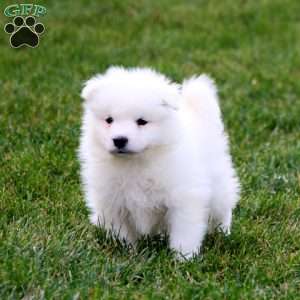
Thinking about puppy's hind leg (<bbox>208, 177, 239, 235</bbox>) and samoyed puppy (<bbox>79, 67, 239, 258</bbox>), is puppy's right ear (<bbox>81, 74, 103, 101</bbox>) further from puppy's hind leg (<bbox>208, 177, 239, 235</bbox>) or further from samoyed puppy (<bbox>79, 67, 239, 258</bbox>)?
puppy's hind leg (<bbox>208, 177, 239, 235</bbox>)

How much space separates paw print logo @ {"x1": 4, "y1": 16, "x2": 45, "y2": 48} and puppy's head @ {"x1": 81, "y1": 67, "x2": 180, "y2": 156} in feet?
1.74

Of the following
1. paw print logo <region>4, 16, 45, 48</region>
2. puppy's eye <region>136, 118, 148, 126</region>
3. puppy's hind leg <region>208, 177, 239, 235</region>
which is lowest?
puppy's hind leg <region>208, 177, 239, 235</region>

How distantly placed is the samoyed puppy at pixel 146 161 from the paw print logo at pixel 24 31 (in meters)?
0.50

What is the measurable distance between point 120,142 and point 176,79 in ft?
14.0

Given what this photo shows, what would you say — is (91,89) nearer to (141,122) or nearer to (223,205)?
(141,122)

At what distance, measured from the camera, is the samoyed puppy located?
4.64 metres

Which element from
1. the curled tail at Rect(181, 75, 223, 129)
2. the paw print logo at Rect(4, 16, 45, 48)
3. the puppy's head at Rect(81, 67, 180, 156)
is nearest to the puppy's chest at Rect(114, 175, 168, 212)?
the puppy's head at Rect(81, 67, 180, 156)

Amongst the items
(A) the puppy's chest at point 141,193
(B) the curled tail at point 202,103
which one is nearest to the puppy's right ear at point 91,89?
Answer: (A) the puppy's chest at point 141,193

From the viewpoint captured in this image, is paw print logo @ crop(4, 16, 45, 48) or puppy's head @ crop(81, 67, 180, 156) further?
paw print logo @ crop(4, 16, 45, 48)

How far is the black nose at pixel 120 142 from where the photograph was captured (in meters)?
4.54

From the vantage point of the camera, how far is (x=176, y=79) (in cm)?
873
